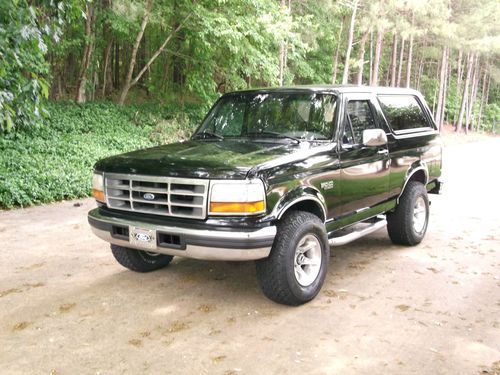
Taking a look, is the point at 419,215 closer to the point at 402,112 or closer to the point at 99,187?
the point at 402,112

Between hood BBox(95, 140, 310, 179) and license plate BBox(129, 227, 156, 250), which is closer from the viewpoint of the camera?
hood BBox(95, 140, 310, 179)

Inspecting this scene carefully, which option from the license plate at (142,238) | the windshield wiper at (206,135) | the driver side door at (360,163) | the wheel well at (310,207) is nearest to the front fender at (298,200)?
the wheel well at (310,207)

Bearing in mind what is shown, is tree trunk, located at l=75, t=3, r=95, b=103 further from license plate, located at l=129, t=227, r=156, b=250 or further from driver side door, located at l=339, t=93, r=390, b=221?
license plate, located at l=129, t=227, r=156, b=250

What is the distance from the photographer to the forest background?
6.01 m

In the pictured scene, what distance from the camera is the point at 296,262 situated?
446cm

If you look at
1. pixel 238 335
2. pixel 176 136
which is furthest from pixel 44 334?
pixel 176 136

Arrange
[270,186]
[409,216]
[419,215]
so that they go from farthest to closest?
[419,215], [409,216], [270,186]

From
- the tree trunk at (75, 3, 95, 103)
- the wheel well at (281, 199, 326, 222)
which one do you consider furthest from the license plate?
the tree trunk at (75, 3, 95, 103)

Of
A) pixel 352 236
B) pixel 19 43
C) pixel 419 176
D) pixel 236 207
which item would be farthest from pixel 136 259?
pixel 419 176

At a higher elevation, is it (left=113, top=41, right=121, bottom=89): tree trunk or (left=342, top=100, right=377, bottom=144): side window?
(left=113, top=41, right=121, bottom=89): tree trunk

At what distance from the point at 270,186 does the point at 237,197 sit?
0.31 metres

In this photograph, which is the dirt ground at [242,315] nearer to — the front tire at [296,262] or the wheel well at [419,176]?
the front tire at [296,262]

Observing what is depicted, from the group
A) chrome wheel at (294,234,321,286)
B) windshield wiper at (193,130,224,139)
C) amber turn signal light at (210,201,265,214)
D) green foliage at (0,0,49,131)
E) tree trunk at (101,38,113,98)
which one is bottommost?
chrome wheel at (294,234,321,286)

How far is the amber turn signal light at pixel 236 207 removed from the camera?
13.0 ft
